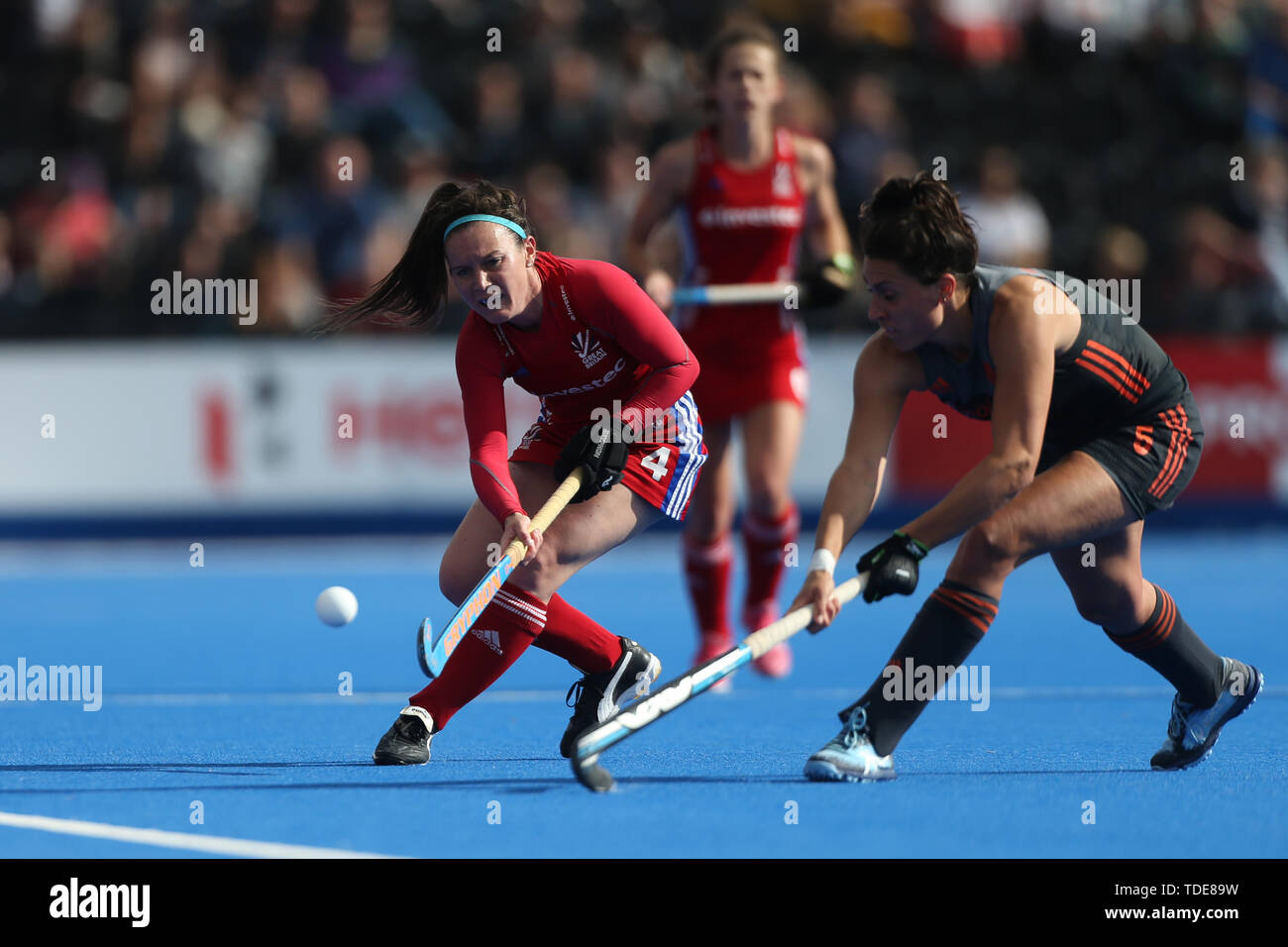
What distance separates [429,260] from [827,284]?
7.16 ft

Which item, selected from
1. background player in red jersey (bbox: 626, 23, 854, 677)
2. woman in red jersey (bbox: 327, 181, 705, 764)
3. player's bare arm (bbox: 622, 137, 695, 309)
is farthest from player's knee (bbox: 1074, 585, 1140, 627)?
player's bare arm (bbox: 622, 137, 695, 309)

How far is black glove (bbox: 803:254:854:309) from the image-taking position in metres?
6.17

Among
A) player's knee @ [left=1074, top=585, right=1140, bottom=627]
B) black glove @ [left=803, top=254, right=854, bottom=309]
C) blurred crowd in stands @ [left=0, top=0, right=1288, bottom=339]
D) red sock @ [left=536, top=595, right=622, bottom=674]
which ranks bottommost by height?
red sock @ [left=536, top=595, right=622, bottom=674]

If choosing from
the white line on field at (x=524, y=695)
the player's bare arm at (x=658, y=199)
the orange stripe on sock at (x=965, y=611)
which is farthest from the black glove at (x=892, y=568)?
the player's bare arm at (x=658, y=199)

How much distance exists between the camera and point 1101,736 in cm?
476

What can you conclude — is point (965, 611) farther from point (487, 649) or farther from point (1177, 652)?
point (487, 649)

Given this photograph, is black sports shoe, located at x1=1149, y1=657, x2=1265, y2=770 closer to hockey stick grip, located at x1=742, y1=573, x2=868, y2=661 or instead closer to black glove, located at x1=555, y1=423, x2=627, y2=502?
hockey stick grip, located at x1=742, y1=573, x2=868, y2=661

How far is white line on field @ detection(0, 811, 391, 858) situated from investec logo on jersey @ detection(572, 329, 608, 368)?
1514 mm

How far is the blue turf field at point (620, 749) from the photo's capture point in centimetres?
345

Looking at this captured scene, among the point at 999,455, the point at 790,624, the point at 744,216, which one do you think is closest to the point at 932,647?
the point at 790,624

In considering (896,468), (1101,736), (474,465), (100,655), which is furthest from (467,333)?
(896,468)

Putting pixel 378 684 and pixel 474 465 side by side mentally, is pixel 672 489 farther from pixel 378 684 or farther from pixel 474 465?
pixel 378 684

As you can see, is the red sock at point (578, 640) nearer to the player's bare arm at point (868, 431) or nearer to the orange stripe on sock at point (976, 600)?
the player's bare arm at point (868, 431)

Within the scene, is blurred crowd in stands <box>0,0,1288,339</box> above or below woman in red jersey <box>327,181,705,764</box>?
above
